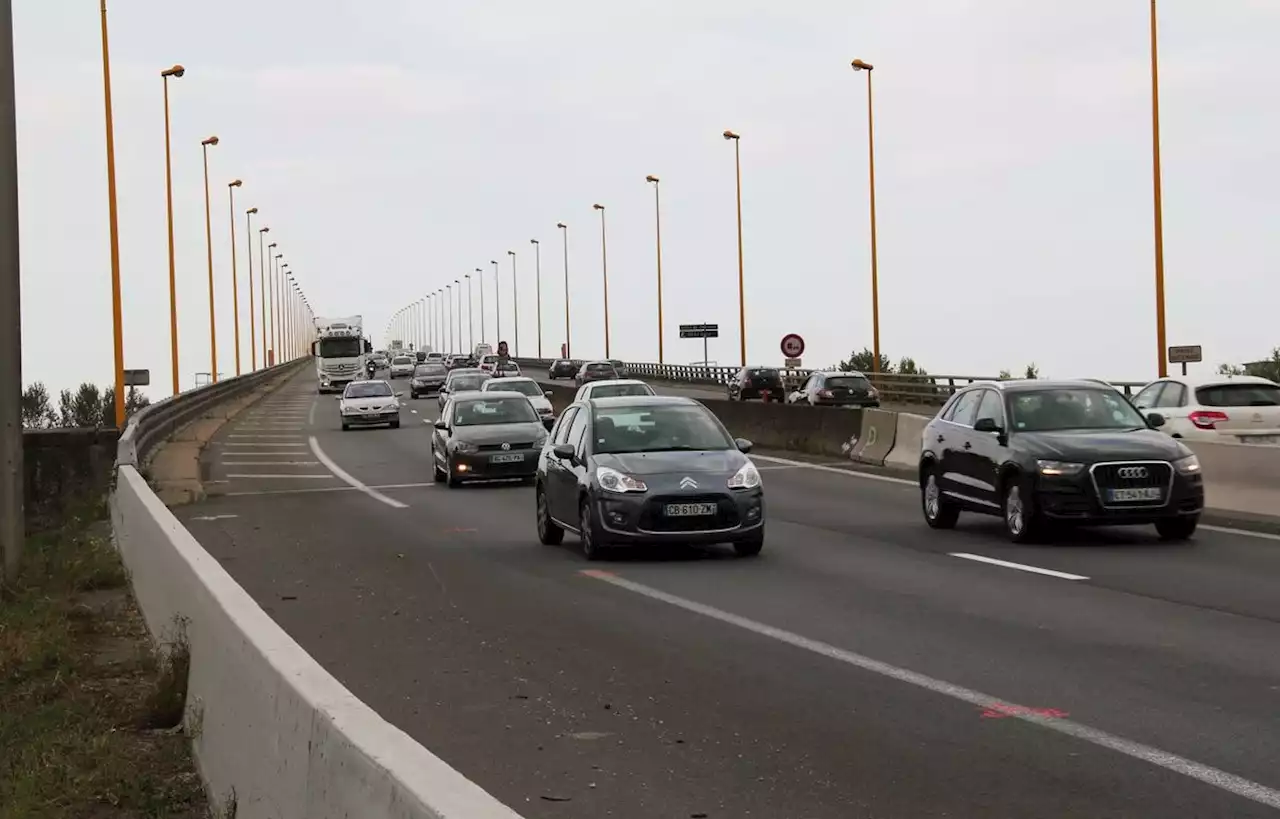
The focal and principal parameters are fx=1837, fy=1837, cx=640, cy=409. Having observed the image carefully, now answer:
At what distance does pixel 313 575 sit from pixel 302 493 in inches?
476

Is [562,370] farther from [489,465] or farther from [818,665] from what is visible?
[818,665]

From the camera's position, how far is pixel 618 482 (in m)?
16.4

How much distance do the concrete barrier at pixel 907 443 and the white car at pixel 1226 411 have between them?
4.48 metres

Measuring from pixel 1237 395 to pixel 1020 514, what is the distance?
393 inches

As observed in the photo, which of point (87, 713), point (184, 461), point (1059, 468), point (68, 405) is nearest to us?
point (87, 713)

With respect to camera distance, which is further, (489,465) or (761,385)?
(761,385)

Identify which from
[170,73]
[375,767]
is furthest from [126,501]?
[170,73]

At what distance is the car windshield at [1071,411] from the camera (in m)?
17.8

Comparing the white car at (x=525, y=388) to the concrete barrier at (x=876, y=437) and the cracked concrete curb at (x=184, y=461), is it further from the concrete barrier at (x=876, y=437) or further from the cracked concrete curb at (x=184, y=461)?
the concrete barrier at (x=876, y=437)

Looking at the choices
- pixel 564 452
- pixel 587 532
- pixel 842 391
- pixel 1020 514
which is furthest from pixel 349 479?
pixel 842 391

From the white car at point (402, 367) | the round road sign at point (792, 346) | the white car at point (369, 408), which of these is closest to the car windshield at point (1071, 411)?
the white car at point (369, 408)

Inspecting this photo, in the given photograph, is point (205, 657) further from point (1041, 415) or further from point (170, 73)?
point (170, 73)

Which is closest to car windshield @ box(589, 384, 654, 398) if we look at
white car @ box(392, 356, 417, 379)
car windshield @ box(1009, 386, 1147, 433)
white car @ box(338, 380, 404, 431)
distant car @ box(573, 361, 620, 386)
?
car windshield @ box(1009, 386, 1147, 433)

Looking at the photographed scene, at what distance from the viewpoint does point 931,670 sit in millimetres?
9898
